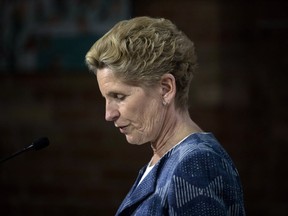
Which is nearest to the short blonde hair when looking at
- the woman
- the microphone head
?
the woman

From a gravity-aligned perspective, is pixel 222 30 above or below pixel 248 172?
above

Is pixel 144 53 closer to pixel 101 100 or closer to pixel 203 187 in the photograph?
pixel 203 187

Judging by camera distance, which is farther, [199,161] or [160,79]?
[160,79]

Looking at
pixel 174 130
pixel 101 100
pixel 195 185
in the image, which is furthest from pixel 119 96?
pixel 101 100

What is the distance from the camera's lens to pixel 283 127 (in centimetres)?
320

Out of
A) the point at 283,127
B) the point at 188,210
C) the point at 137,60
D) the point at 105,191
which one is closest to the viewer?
the point at 188,210

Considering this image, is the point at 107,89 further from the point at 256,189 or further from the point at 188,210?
the point at 256,189

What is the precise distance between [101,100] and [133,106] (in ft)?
6.54

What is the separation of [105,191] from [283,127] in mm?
989

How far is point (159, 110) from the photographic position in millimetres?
1481

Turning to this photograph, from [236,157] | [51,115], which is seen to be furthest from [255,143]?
[51,115]

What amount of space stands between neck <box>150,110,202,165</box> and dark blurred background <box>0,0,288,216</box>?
1775mm

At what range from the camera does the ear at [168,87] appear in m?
1.46

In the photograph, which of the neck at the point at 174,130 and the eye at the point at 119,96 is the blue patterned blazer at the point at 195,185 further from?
the eye at the point at 119,96
